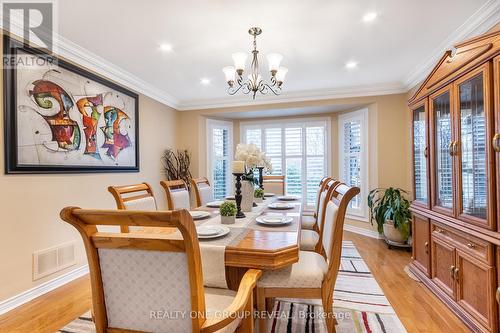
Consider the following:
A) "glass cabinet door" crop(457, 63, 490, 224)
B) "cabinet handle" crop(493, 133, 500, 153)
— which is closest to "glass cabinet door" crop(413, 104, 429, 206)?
"glass cabinet door" crop(457, 63, 490, 224)

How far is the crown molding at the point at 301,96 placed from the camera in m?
4.03

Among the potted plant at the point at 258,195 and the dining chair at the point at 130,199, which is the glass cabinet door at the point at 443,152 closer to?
the potted plant at the point at 258,195

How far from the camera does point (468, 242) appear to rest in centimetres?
184

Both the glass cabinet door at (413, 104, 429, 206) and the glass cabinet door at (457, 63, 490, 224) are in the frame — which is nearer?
the glass cabinet door at (457, 63, 490, 224)

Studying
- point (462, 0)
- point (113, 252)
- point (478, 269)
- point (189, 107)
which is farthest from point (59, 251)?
point (462, 0)

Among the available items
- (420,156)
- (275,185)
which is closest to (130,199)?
(275,185)

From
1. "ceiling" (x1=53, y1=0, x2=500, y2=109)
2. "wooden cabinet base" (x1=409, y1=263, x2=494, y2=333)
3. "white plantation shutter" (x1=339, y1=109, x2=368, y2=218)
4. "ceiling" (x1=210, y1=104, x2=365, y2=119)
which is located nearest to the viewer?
"wooden cabinet base" (x1=409, y1=263, x2=494, y2=333)

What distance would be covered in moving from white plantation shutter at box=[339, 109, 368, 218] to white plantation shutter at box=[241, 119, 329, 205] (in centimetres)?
33

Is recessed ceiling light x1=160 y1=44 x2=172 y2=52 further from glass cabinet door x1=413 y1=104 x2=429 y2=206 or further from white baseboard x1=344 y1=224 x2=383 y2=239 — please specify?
white baseboard x1=344 y1=224 x2=383 y2=239

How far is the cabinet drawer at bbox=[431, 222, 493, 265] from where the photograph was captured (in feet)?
5.38

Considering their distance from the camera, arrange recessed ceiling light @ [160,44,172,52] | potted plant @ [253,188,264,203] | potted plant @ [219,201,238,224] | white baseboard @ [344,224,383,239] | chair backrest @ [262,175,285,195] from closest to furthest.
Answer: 1. potted plant @ [219,201,238,224]
2. recessed ceiling light @ [160,44,172,52]
3. potted plant @ [253,188,264,203]
4. chair backrest @ [262,175,285,195]
5. white baseboard @ [344,224,383,239]

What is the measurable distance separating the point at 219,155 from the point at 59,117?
3013 millimetres

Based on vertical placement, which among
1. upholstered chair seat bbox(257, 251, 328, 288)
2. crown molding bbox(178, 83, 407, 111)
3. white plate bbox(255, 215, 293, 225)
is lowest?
upholstered chair seat bbox(257, 251, 328, 288)

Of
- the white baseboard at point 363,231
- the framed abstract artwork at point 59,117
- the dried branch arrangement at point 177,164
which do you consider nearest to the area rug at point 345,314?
the framed abstract artwork at point 59,117
